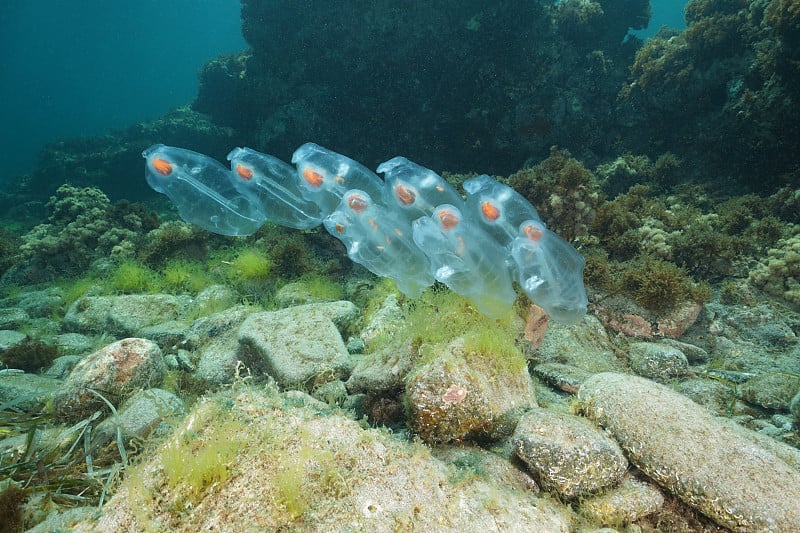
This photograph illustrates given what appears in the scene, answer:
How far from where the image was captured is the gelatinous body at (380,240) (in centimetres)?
458

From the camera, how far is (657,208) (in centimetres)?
888

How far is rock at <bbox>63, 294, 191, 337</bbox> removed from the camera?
22.6 ft

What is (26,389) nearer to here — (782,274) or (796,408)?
(796,408)

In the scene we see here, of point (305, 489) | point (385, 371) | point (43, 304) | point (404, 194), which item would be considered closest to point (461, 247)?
point (404, 194)

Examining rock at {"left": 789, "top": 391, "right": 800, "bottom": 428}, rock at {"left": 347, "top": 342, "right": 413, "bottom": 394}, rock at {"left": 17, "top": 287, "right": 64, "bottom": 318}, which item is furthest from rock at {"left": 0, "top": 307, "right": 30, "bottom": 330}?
rock at {"left": 789, "top": 391, "right": 800, "bottom": 428}

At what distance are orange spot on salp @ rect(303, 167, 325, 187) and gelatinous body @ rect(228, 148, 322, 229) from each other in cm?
30

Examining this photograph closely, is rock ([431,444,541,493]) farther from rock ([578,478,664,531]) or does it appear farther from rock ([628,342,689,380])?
rock ([628,342,689,380])

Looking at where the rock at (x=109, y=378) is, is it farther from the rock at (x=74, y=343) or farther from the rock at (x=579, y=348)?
the rock at (x=579, y=348)

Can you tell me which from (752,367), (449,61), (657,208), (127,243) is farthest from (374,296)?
(449,61)

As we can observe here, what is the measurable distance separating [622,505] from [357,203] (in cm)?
371

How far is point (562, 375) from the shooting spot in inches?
180

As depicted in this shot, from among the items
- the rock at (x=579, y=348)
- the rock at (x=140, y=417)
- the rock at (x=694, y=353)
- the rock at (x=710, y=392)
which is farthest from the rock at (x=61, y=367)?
the rock at (x=694, y=353)

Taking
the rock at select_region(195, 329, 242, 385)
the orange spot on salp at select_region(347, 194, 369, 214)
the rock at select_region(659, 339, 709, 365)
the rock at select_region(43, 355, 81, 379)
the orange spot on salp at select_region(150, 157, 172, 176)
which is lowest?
the rock at select_region(43, 355, 81, 379)

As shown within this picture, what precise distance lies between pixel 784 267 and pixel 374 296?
7.18 m
